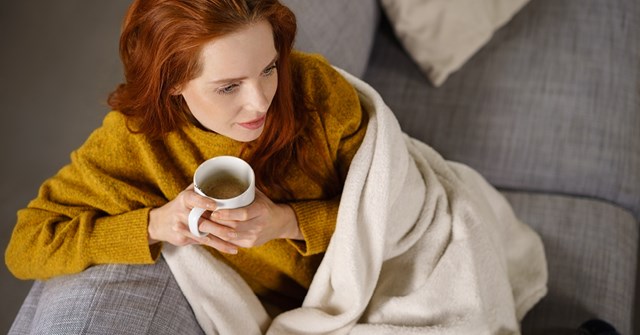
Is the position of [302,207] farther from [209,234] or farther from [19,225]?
[19,225]

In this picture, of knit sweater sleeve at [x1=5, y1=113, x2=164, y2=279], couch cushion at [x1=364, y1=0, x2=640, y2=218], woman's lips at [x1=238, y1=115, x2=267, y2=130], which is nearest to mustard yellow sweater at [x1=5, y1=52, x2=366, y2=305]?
knit sweater sleeve at [x1=5, y1=113, x2=164, y2=279]

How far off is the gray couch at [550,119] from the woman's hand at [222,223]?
53cm

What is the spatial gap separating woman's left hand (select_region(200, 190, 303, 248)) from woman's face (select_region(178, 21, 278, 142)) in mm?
119

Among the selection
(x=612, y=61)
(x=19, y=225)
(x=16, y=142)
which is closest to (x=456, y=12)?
(x=612, y=61)

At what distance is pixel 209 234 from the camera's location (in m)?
1.14

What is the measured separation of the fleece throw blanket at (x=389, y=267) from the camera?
49.3 inches

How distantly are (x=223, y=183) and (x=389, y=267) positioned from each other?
48 cm

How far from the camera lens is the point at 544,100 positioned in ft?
5.97

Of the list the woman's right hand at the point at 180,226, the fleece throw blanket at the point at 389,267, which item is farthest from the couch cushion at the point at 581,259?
the woman's right hand at the point at 180,226

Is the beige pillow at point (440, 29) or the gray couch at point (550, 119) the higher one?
the beige pillow at point (440, 29)

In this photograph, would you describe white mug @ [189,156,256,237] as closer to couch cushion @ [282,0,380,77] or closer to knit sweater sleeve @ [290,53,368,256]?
knit sweater sleeve @ [290,53,368,256]

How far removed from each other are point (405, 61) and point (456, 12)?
0.63ft

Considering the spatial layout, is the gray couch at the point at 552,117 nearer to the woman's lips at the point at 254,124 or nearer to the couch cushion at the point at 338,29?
the couch cushion at the point at 338,29

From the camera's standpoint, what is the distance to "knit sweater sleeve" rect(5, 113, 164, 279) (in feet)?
4.03
